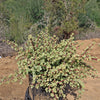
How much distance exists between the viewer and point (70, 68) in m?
1.48

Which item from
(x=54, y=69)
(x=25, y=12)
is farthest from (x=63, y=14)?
(x=54, y=69)

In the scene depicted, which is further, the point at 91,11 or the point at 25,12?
the point at 91,11

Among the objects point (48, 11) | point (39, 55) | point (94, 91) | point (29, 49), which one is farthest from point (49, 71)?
point (48, 11)

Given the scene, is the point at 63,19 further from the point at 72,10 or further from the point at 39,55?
the point at 39,55

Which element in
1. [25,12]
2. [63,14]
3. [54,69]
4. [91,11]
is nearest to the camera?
[54,69]

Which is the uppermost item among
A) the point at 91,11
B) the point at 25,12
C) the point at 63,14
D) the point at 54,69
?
the point at 91,11

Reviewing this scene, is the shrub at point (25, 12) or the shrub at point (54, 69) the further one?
the shrub at point (25, 12)

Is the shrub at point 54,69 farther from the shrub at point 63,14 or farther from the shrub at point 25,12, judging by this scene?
the shrub at point 25,12

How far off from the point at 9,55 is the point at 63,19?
2321 mm

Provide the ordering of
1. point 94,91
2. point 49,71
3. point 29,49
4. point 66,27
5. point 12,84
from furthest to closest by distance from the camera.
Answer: point 66,27, point 12,84, point 94,91, point 29,49, point 49,71

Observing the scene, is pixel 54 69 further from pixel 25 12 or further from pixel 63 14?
pixel 25 12

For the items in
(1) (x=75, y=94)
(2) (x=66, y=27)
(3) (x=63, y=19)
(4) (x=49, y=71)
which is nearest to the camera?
(4) (x=49, y=71)

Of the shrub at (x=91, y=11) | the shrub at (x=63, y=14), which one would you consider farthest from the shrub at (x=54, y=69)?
the shrub at (x=91, y=11)

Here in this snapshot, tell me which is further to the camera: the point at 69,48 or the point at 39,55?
the point at 69,48
